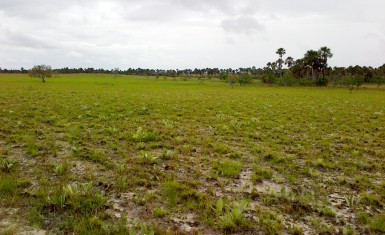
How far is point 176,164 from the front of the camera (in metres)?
10.3

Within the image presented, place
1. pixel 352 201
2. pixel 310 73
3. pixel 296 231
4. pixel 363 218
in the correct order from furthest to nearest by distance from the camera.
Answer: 1. pixel 310 73
2. pixel 352 201
3. pixel 363 218
4. pixel 296 231

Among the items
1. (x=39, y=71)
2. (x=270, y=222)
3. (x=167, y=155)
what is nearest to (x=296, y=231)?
(x=270, y=222)

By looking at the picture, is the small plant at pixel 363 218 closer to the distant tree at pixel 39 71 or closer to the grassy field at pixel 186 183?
the grassy field at pixel 186 183

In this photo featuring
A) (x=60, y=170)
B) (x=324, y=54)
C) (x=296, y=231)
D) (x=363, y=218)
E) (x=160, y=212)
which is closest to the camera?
(x=296, y=231)

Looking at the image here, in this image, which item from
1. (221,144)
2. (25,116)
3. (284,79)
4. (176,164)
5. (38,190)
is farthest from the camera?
(284,79)

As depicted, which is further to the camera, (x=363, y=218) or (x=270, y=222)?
(x=363, y=218)

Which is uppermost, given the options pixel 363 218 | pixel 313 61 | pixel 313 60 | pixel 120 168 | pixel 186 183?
pixel 313 60

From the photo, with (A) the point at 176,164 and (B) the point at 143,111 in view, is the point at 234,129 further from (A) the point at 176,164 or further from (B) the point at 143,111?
(B) the point at 143,111

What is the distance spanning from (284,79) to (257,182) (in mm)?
125106

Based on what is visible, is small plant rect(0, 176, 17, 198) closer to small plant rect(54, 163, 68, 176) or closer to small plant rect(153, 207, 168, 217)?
small plant rect(54, 163, 68, 176)

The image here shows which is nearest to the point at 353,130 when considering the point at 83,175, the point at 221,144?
the point at 221,144

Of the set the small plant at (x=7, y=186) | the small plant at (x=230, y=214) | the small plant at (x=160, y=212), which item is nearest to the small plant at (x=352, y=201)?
the small plant at (x=230, y=214)

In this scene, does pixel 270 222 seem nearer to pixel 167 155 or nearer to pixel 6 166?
pixel 167 155

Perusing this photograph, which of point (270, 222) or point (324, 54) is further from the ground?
point (324, 54)
